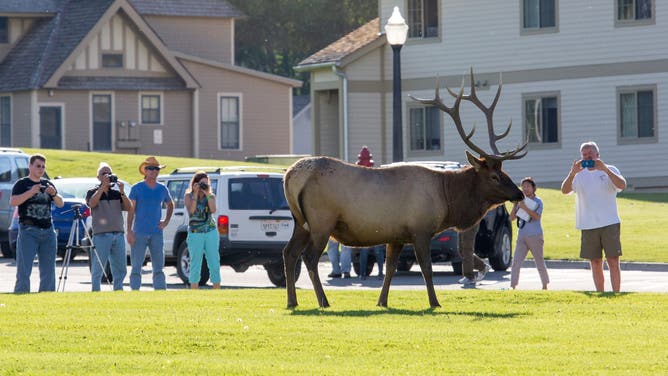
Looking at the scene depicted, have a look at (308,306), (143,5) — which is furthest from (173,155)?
(308,306)

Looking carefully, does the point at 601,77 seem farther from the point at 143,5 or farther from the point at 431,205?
the point at 431,205

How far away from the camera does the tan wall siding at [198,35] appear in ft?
189

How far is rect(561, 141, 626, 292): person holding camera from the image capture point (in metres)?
18.0

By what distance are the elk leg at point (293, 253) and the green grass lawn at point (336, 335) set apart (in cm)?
17

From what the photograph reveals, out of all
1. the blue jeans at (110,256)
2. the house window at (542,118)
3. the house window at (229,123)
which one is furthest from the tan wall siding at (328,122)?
the blue jeans at (110,256)

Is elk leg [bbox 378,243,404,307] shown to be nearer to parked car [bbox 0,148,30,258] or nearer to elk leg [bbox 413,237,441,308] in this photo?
elk leg [bbox 413,237,441,308]

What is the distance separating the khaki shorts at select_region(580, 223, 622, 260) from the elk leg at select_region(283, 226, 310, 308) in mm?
4285

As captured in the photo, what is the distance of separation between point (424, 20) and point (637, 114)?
25.3ft

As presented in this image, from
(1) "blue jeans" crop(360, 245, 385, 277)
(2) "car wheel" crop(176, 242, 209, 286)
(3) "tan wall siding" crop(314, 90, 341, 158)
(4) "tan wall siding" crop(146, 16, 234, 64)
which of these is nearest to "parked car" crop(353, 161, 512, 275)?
(1) "blue jeans" crop(360, 245, 385, 277)

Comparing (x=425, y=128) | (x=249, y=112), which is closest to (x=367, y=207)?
(x=425, y=128)

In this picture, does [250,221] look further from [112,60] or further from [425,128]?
[112,60]

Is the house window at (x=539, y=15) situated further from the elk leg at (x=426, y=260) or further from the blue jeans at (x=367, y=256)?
the elk leg at (x=426, y=260)

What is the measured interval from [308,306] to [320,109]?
32728 millimetres

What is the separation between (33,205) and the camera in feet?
62.2
